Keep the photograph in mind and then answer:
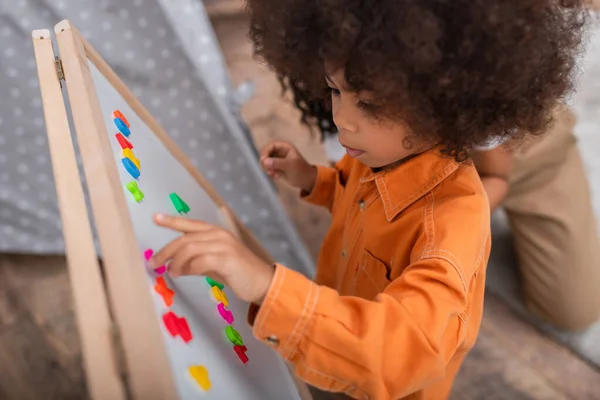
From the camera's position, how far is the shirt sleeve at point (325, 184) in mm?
808

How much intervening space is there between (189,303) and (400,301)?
0.20 metres

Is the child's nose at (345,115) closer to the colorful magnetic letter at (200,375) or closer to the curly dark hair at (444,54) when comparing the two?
the curly dark hair at (444,54)

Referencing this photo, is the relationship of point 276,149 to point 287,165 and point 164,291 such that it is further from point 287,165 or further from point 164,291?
point 164,291

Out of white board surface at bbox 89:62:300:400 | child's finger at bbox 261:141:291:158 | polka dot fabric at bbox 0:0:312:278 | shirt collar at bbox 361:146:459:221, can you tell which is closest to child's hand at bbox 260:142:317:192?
child's finger at bbox 261:141:291:158

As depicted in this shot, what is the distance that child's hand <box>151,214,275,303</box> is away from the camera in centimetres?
43

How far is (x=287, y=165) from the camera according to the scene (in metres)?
0.79

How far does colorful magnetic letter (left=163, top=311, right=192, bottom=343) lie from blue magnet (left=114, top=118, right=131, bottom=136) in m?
0.21

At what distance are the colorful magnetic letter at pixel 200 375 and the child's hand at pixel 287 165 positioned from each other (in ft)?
1.35

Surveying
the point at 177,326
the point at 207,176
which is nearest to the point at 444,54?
the point at 177,326

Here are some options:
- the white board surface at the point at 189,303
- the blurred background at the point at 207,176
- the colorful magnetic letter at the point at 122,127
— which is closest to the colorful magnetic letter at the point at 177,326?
the white board surface at the point at 189,303

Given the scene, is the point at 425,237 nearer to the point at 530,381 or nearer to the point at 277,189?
the point at 530,381

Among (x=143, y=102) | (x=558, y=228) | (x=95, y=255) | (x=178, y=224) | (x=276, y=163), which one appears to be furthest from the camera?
(x=143, y=102)

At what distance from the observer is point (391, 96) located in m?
0.48

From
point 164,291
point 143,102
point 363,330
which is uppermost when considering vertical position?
point 143,102
